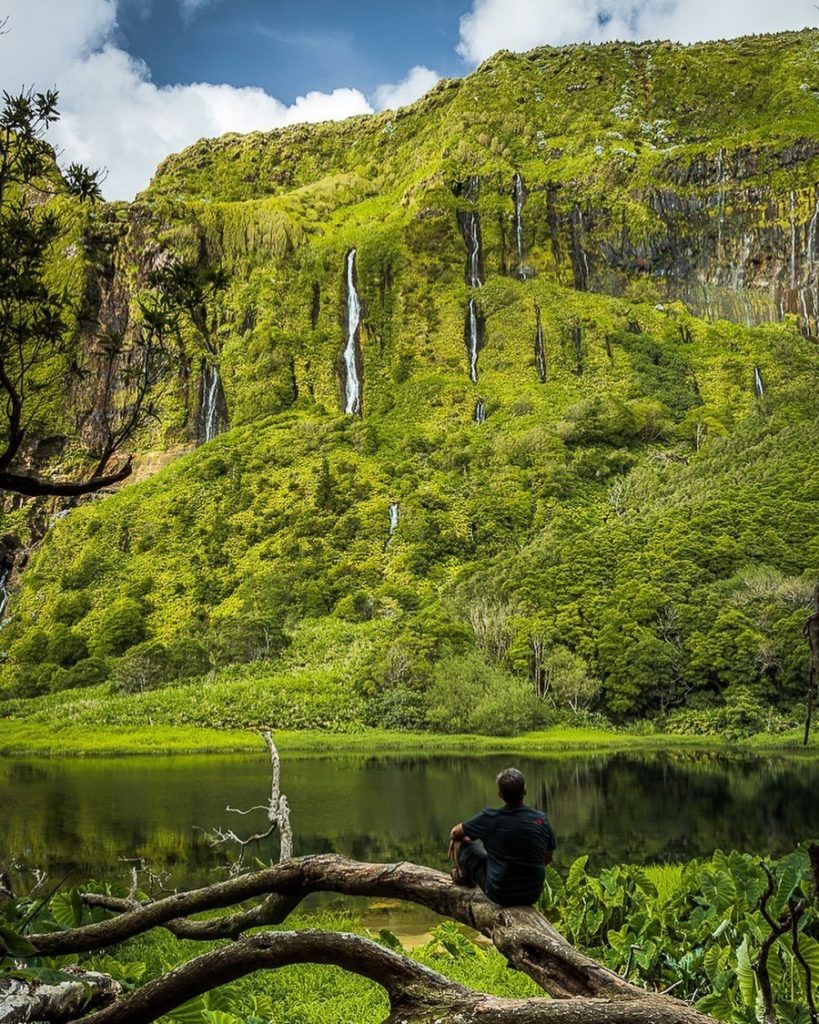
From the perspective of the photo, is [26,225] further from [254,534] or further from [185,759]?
[254,534]

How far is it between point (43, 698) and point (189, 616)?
832 inches

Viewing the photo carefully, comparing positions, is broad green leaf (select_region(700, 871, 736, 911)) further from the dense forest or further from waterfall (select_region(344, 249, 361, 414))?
waterfall (select_region(344, 249, 361, 414))

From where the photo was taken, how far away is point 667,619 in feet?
249

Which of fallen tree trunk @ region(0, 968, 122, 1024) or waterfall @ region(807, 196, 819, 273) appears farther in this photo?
waterfall @ region(807, 196, 819, 273)

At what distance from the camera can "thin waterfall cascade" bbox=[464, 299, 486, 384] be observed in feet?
454

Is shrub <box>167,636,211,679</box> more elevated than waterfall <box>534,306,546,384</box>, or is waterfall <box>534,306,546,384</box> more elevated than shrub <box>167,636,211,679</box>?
waterfall <box>534,306,546,384</box>

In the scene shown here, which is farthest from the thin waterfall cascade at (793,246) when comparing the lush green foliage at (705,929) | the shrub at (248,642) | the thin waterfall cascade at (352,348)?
the lush green foliage at (705,929)

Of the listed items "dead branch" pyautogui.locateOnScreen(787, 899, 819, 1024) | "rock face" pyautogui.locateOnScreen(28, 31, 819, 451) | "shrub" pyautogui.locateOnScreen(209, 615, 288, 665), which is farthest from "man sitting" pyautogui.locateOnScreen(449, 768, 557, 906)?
"rock face" pyautogui.locateOnScreen(28, 31, 819, 451)

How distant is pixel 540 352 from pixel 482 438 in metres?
21.6

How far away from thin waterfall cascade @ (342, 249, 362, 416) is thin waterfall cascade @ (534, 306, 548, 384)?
1155 inches

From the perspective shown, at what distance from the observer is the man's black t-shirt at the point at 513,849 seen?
16.8 feet

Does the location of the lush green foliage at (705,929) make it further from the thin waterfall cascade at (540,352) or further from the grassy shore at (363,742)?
the thin waterfall cascade at (540,352)

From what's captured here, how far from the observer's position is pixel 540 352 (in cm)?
13475

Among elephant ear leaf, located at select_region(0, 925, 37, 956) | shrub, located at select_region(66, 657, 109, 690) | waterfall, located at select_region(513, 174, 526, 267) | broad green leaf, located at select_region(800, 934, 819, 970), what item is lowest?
shrub, located at select_region(66, 657, 109, 690)
